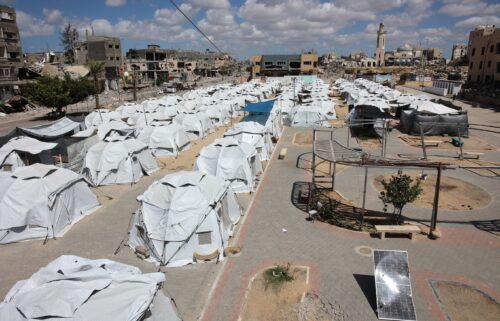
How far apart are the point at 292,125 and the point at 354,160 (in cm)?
2004

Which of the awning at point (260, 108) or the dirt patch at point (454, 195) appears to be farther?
the awning at point (260, 108)

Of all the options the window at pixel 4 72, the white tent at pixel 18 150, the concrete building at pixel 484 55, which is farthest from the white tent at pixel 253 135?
the concrete building at pixel 484 55

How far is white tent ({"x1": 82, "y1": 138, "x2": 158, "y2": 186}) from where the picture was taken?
57.1 feet

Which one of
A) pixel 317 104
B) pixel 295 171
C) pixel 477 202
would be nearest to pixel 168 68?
pixel 317 104

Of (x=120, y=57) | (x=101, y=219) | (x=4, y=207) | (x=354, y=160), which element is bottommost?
(x=101, y=219)

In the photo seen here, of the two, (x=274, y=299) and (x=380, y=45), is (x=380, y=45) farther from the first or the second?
(x=274, y=299)

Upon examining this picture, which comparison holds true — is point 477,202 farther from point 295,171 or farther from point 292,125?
point 292,125

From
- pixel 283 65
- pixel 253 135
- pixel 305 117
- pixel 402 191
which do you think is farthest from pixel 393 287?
pixel 283 65

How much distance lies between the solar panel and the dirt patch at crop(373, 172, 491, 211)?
6309mm

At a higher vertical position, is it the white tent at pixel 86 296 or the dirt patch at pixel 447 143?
the white tent at pixel 86 296

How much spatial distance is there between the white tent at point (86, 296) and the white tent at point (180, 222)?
10.1ft

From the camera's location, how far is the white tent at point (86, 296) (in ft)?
20.1

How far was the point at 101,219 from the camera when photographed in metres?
13.7

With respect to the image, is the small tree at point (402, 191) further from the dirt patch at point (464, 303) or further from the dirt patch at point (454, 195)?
the dirt patch at point (454, 195)
